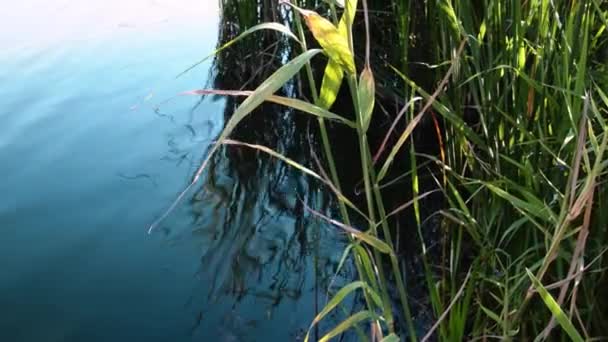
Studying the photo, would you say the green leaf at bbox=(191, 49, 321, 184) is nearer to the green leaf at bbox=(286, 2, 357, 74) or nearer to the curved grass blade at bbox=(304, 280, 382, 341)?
the green leaf at bbox=(286, 2, 357, 74)

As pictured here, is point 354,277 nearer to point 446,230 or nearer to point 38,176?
point 446,230

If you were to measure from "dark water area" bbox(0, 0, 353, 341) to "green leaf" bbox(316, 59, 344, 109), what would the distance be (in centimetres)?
61

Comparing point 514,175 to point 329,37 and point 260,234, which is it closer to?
point 329,37

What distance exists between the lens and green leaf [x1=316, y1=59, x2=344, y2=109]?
0.80m

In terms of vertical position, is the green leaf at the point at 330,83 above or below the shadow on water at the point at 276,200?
above

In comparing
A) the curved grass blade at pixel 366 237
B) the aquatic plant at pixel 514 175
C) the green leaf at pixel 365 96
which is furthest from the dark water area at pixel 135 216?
the green leaf at pixel 365 96

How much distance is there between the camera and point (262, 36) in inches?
108

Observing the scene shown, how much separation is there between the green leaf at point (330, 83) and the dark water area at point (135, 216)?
61cm

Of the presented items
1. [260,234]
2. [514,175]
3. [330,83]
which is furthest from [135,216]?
[330,83]

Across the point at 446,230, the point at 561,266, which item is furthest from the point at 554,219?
the point at 446,230

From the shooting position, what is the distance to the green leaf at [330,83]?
0.80 meters

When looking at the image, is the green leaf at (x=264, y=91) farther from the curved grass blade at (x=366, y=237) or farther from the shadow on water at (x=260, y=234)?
the shadow on water at (x=260, y=234)

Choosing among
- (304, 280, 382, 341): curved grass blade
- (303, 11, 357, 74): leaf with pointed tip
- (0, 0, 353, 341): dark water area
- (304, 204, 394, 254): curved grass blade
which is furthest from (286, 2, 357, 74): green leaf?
(0, 0, 353, 341): dark water area

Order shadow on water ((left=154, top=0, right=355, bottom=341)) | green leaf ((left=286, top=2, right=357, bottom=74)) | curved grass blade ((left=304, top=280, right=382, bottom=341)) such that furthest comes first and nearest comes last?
1. shadow on water ((left=154, top=0, right=355, bottom=341))
2. curved grass blade ((left=304, top=280, right=382, bottom=341))
3. green leaf ((left=286, top=2, right=357, bottom=74))
